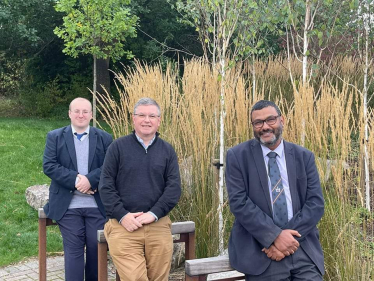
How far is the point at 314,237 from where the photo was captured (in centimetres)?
254

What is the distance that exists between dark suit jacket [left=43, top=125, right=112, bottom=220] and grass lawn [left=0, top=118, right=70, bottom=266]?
1487 millimetres

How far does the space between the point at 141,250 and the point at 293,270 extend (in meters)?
0.95

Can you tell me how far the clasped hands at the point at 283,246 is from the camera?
93.5 inches

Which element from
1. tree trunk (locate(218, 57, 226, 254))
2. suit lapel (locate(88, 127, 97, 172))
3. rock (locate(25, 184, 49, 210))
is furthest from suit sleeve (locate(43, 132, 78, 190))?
rock (locate(25, 184, 49, 210))

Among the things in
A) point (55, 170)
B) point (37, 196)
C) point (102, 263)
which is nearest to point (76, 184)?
point (55, 170)

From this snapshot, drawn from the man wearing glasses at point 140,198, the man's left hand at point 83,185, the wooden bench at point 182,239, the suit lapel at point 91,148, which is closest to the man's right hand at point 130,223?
the man wearing glasses at point 140,198

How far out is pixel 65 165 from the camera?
3.45 m

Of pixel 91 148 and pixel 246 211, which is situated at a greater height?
pixel 91 148

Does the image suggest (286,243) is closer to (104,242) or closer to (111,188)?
(111,188)

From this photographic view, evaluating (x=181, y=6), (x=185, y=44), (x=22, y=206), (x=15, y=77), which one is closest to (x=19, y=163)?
(x=22, y=206)

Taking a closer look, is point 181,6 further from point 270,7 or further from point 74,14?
point 74,14

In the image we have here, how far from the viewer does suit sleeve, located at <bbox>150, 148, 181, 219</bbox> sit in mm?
2936

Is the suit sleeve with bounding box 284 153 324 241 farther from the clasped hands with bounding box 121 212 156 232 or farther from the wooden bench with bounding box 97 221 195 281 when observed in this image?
the wooden bench with bounding box 97 221 195 281

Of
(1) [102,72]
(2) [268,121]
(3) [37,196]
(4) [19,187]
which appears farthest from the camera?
(1) [102,72]
